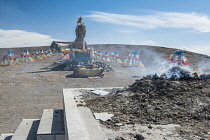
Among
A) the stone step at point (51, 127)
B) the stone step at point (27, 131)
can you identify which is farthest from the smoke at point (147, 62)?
the stone step at point (27, 131)

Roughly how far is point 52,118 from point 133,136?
7.37ft

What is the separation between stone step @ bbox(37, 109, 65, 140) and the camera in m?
3.85

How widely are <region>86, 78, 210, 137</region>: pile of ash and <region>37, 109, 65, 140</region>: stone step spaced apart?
752mm

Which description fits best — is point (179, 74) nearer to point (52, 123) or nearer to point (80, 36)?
point (52, 123)

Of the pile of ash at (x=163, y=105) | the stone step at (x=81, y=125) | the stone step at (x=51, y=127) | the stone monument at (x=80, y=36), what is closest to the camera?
the stone step at (x=81, y=125)

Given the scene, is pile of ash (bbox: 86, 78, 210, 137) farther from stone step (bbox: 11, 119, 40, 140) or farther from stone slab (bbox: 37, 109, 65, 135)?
stone step (bbox: 11, 119, 40, 140)

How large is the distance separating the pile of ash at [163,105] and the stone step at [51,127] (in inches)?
29.6

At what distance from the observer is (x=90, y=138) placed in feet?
9.65

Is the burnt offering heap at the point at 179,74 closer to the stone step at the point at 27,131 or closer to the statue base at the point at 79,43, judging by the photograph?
the stone step at the point at 27,131

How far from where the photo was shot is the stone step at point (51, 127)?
3.85m

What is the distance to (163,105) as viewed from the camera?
14.6 feet

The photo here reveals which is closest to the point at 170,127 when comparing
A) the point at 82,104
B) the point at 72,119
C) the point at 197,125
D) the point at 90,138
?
the point at 197,125

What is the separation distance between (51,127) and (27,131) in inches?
29.8

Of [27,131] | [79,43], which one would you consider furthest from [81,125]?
[79,43]
